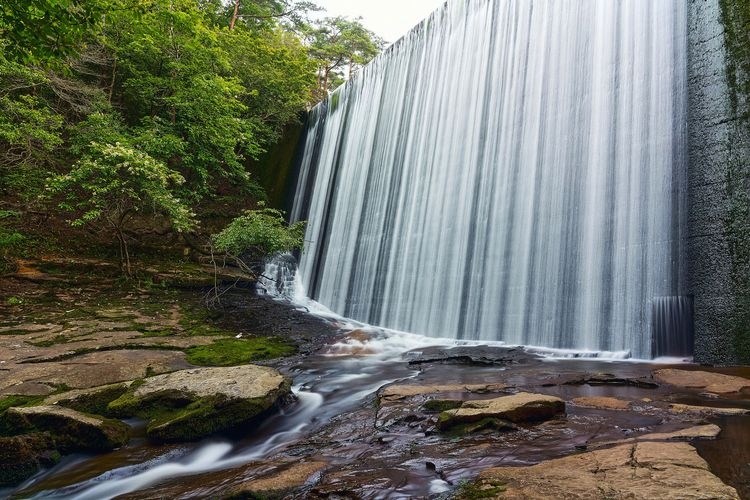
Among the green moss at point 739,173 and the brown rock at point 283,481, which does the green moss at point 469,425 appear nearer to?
the brown rock at point 283,481

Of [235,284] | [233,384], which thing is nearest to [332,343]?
[233,384]

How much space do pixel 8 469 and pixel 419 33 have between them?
46.1ft

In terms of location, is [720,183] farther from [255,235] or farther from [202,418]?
[255,235]

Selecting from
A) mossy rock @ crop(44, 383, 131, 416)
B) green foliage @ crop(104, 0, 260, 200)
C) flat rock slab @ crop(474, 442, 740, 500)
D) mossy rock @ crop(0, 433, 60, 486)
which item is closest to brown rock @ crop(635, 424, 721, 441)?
flat rock slab @ crop(474, 442, 740, 500)

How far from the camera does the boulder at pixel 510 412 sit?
2979 mm

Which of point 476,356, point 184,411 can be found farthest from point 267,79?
point 184,411

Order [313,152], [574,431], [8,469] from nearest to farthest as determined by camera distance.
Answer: [574,431]
[8,469]
[313,152]

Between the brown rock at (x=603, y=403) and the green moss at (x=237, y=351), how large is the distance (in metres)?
4.53

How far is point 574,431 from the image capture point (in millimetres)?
2764

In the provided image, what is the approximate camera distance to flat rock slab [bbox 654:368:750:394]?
12.2 ft

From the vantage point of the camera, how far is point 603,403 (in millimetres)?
3414

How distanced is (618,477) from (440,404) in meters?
1.78

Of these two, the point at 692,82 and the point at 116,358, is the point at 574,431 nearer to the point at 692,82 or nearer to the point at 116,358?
the point at 116,358

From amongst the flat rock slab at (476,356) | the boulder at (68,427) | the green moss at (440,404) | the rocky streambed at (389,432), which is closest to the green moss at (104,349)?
the rocky streambed at (389,432)
